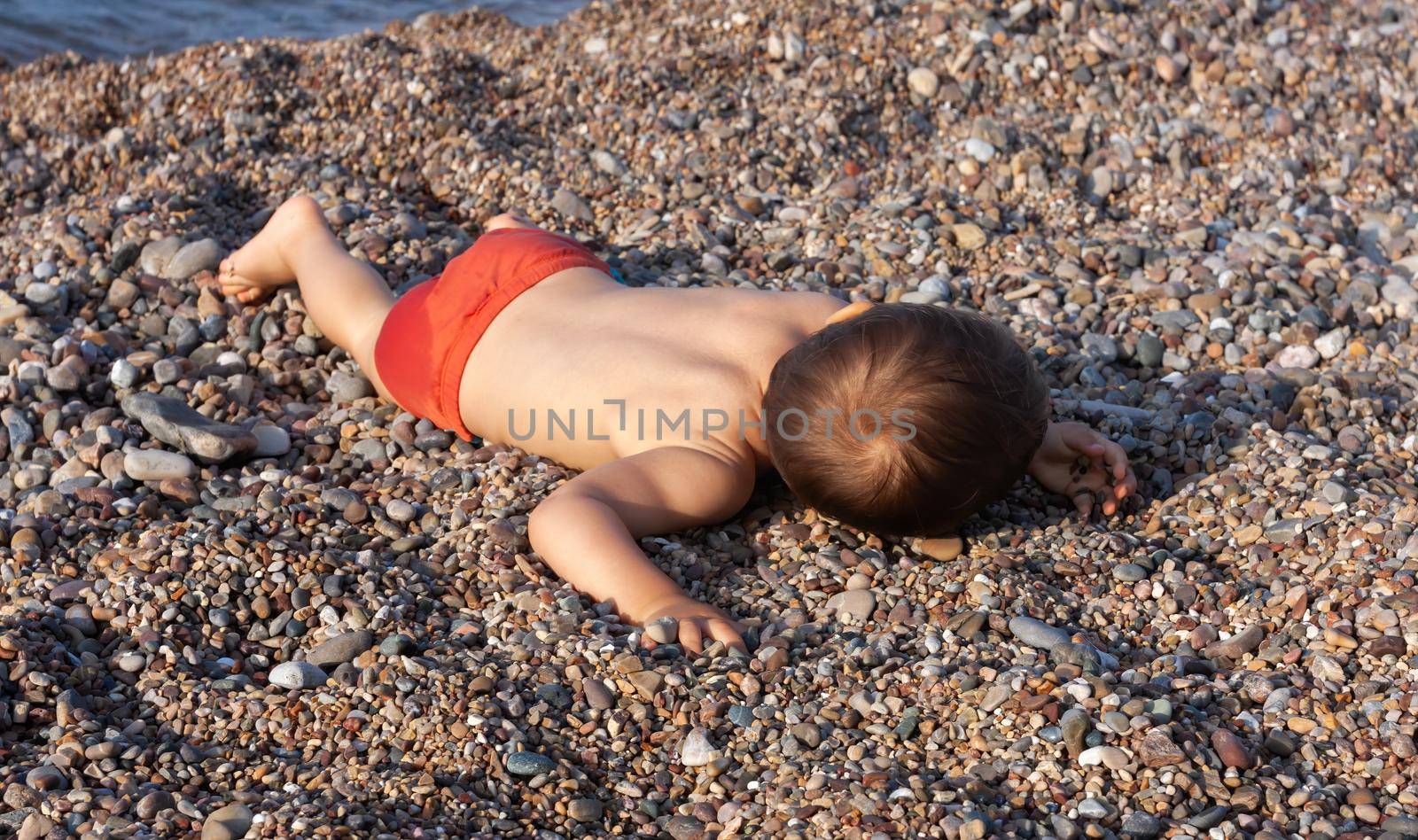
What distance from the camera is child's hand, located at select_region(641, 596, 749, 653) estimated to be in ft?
9.96

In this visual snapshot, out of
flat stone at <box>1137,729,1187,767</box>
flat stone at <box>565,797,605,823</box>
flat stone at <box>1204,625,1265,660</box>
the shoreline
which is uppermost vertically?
the shoreline

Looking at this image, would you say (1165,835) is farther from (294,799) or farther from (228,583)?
(228,583)

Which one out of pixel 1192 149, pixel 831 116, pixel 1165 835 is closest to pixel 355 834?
pixel 1165 835

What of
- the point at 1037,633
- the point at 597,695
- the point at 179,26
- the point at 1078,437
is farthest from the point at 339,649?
the point at 179,26

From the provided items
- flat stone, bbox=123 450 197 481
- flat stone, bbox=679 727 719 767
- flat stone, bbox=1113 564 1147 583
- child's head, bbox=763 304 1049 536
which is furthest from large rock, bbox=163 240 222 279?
flat stone, bbox=1113 564 1147 583

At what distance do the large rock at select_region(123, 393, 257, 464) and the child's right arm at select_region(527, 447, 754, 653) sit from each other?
1004 millimetres

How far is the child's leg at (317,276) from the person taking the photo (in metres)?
4.25

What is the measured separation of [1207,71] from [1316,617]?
3471 millimetres

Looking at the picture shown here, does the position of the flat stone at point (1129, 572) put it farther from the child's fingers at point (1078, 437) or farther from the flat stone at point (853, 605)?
the flat stone at point (853, 605)

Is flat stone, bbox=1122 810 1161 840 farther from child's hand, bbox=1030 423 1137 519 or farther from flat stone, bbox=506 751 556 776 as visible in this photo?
child's hand, bbox=1030 423 1137 519

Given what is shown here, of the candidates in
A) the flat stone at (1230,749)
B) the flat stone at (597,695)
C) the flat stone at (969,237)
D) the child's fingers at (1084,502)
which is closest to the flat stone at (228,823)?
the flat stone at (597,695)

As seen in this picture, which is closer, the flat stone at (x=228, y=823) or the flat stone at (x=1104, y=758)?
the flat stone at (x=228, y=823)

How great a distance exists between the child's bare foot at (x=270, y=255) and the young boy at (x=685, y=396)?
0.20 feet

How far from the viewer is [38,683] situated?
109 inches
